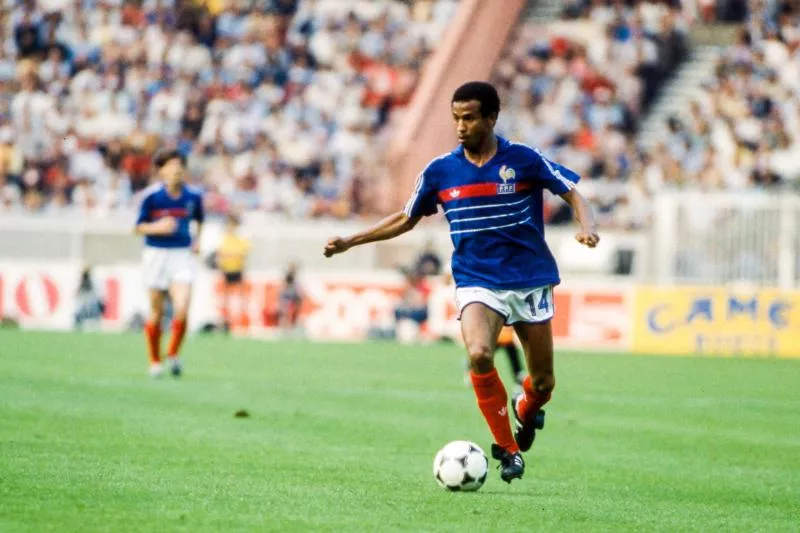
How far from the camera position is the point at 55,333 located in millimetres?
27125

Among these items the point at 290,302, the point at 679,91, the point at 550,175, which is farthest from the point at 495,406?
the point at 679,91

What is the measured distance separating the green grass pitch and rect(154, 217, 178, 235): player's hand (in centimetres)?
158

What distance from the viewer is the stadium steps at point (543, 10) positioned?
37.9m

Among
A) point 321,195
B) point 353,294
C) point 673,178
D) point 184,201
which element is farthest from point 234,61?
point 184,201

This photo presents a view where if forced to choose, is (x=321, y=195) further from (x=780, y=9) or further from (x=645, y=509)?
(x=645, y=509)

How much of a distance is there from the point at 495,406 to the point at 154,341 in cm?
917

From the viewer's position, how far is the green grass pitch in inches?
319

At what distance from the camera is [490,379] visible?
31.8 ft

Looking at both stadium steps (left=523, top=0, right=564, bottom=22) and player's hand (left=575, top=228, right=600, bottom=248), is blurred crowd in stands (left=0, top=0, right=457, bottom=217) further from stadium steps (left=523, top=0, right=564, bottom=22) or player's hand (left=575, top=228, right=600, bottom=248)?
player's hand (left=575, top=228, right=600, bottom=248)

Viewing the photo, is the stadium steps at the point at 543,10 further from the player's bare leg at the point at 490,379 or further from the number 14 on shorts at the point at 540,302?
the player's bare leg at the point at 490,379

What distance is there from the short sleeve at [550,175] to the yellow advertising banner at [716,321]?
750 inches

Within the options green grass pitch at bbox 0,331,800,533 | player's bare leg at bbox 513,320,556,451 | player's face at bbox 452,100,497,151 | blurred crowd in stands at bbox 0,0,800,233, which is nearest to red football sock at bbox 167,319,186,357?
green grass pitch at bbox 0,331,800,533

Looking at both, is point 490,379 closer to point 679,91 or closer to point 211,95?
point 211,95

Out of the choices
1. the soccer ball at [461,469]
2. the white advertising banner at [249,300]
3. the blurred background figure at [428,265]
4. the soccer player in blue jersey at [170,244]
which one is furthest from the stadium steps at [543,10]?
the soccer ball at [461,469]
